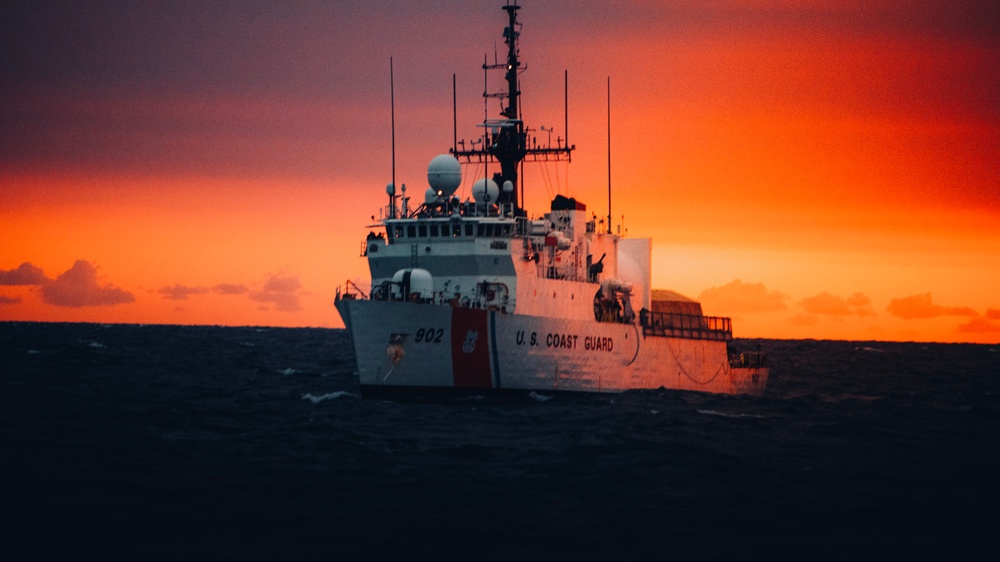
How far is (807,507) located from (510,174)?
2508cm

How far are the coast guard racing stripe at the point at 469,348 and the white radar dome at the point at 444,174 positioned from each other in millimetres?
5843

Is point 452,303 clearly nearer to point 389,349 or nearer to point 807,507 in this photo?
point 389,349

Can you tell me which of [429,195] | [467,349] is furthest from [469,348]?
[429,195]

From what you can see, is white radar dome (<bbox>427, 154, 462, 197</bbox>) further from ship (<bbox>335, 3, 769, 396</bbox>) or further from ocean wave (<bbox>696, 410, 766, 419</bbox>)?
ocean wave (<bbox>696, 410, 766, 419</bbox>)

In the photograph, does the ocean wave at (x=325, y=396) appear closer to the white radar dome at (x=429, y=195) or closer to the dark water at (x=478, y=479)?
the dark water at (x=478, y=479)

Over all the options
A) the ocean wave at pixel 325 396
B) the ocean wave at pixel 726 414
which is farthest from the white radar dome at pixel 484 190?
the ocean wave at pixel 726 414

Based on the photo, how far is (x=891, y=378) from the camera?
6500cm

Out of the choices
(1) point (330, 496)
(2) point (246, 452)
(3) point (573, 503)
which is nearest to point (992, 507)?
(3) point (573, 503)

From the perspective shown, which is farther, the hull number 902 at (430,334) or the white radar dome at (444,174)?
the white radar dome at (444,174)

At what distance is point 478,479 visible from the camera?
71.2ft

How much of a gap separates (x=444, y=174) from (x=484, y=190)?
100 inches

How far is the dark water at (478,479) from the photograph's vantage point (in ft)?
55.8

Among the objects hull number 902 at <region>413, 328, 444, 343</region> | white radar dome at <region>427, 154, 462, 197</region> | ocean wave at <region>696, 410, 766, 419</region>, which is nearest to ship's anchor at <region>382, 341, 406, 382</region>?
hull number 902 at <region>413, 328, 444, 343</region>

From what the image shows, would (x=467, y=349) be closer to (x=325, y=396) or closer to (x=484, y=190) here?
(x=325, y=396)
